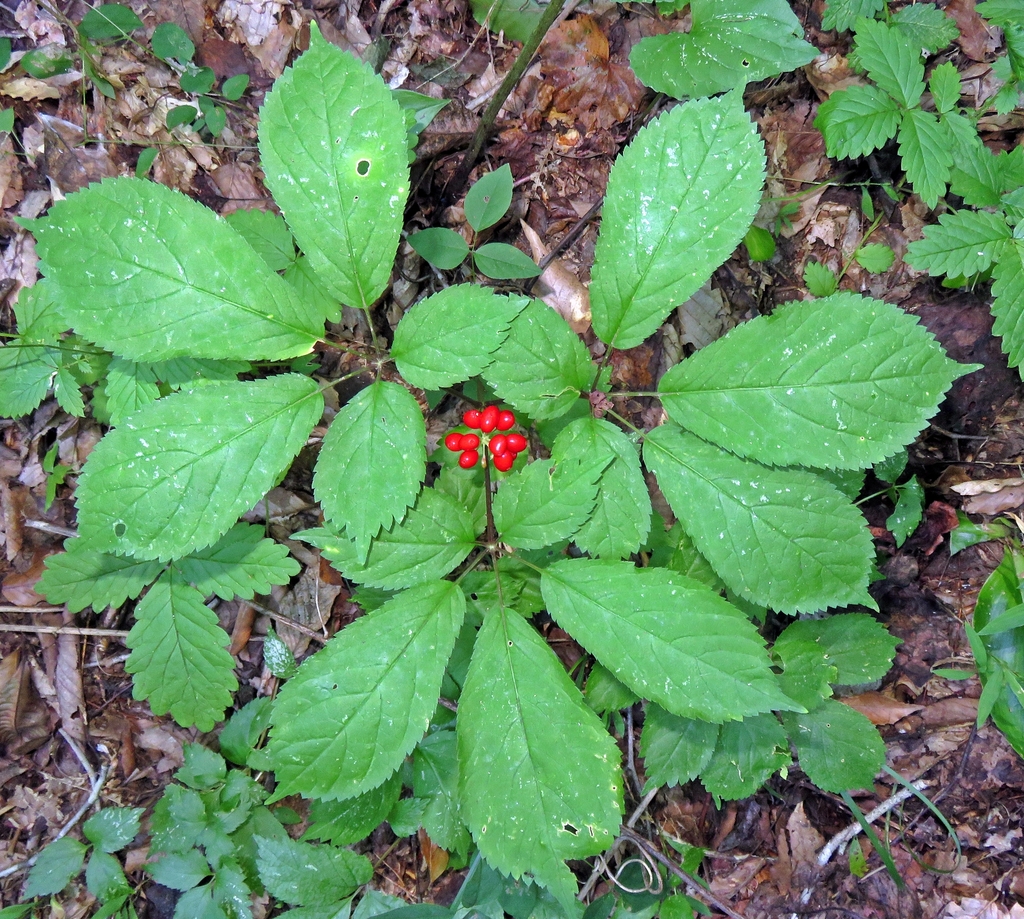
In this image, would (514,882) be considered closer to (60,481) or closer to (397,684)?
(397,684)

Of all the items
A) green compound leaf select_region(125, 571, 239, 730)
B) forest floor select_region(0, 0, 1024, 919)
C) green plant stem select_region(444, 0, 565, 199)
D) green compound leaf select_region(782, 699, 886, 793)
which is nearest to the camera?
green plant stem select_region(444, 0, 565, 199)

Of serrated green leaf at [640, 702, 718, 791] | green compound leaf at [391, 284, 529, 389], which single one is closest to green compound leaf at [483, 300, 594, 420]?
green compound leaf at [391, 284, 529, 389]

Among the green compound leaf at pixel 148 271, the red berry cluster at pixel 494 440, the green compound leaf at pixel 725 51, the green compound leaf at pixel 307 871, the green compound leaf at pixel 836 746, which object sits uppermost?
the green compound leaf at pixel 725 51

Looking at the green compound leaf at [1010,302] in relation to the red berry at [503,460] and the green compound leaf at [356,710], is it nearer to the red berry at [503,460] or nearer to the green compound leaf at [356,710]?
the red berry at [503,460]

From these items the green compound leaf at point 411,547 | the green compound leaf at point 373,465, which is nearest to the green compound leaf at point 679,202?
the green compound leaf at point 373,465

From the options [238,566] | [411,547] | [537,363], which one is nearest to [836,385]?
[537,363]

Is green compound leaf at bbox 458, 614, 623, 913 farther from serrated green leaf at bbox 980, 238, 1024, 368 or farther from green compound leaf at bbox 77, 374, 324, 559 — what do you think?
serrated green leaf at bbox 980, 238, 1024, 368

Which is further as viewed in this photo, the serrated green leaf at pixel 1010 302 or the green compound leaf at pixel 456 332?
the serrated green leaf at pixel 1010 302
